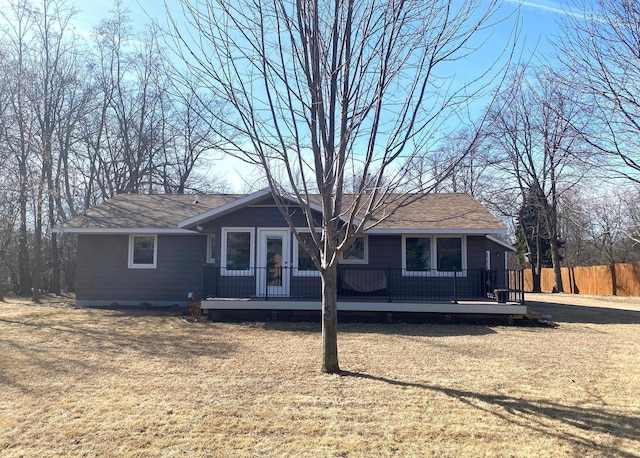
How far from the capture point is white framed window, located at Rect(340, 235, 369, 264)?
Answer: 13398 mm

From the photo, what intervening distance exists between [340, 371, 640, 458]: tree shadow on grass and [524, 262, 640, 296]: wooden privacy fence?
22519 mm

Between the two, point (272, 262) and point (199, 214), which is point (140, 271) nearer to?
point (199, 214)

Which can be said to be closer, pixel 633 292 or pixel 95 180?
pixel 633 292

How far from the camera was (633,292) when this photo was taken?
23.6 m

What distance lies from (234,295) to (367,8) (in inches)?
352

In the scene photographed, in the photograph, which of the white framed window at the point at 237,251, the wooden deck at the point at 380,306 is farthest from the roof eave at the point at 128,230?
the wooden deck at the point at 380,306

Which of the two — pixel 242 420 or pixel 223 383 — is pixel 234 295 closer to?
pixel 223 383

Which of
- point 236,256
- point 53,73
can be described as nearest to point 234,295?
point 236,256

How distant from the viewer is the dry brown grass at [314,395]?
13.3ft

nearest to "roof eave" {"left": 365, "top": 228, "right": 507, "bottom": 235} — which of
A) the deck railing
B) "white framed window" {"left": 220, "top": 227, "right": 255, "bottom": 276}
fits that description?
the deck railing

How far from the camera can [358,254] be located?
44.2 ft

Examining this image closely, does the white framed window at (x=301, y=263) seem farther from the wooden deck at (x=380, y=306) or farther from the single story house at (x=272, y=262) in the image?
the wooden deck at (x=380, y=306)

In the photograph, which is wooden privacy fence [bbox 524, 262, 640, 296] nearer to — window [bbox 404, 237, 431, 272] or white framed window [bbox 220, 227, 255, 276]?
window [bbox 404, 237, 431, 272]

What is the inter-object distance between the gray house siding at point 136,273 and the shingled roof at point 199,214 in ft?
1.77
